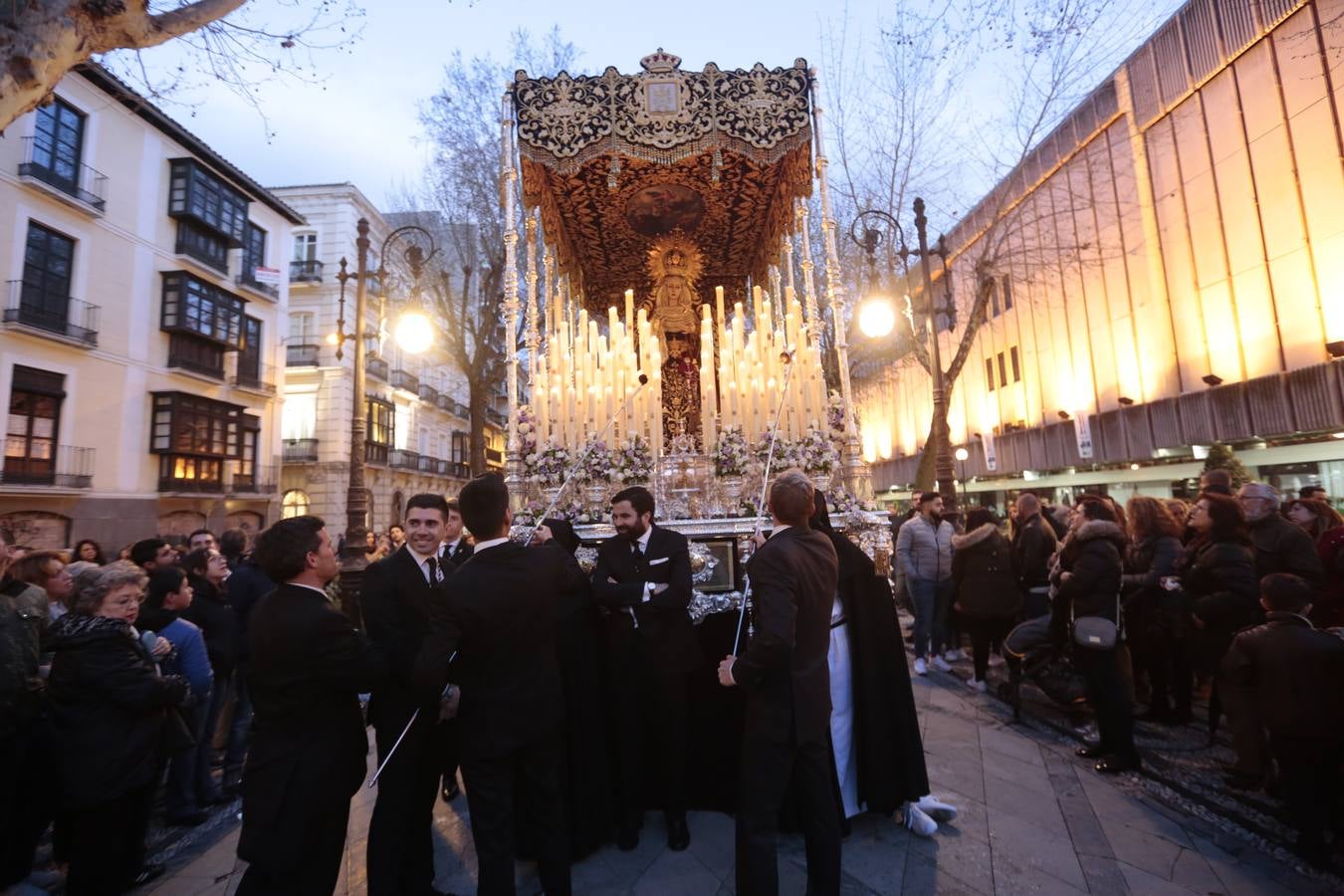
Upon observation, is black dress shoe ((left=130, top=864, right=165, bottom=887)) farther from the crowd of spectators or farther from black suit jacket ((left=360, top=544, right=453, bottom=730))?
the crowd of spectators

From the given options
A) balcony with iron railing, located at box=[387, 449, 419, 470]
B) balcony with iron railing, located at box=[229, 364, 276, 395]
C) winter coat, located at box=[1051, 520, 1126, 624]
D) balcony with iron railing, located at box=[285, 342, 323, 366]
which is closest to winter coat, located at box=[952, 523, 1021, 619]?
winter coat, located at box=[1051, 520, 1126, 624]

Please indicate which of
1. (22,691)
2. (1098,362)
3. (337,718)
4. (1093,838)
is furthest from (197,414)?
(1098,362)

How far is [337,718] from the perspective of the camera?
248 centimetres

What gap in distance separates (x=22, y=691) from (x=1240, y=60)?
20.0 metres

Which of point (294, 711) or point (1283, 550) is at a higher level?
point (1283, 550)

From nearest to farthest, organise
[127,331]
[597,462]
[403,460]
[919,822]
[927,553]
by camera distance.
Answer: [919,822]
[597,462]
[927,553]
[127,331]
[403,460]

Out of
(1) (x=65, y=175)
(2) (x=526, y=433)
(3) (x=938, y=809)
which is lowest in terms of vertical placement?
(3) (x=938, y=809)

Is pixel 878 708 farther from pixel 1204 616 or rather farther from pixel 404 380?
pixel 404 380

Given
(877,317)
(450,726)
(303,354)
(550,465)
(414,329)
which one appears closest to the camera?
(450,726)

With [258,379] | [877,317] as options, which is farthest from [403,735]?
[258,379]

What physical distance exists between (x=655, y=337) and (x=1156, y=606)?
4939mm

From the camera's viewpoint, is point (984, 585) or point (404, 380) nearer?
point (984, 585)

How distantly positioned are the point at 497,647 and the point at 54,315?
18.6 meters

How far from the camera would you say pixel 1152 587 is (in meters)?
5.16
